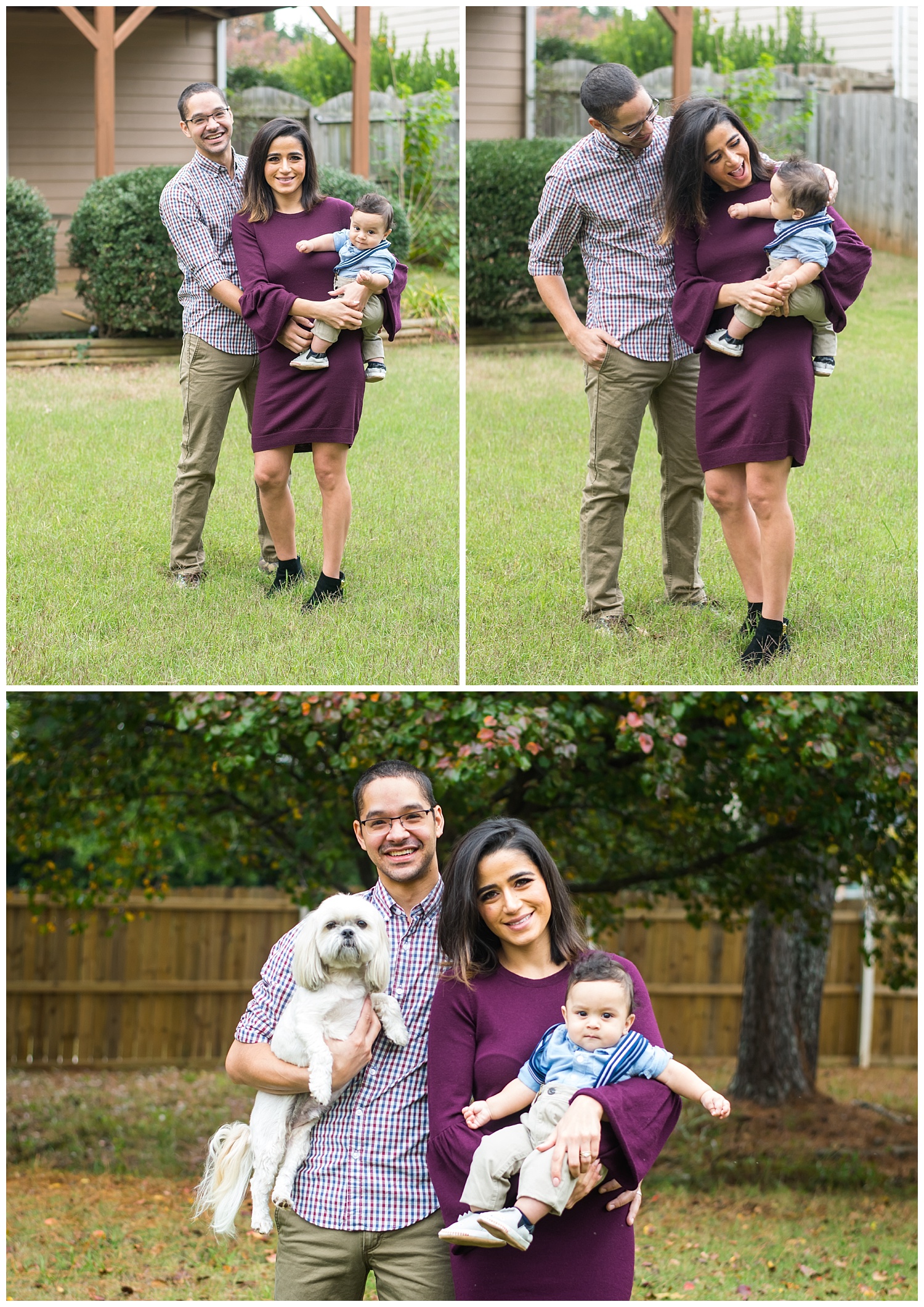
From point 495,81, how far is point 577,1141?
7524mm

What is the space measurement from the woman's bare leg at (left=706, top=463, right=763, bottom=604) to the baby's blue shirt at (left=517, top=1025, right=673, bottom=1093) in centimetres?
251

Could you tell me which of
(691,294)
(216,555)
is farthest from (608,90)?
(216,555)

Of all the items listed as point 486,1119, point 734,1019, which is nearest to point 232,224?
point 486,1119

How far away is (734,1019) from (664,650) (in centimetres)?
691

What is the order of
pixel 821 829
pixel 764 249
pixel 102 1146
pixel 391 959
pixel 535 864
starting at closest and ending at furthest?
pixel 535 864
pixel 391 959
pixel 764 249
pixel 821 829
pixel 102 1146

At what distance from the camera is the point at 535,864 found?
273 centimetres

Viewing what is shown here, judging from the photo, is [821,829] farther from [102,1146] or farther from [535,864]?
[102,1146]

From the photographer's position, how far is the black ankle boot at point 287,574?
5066mm

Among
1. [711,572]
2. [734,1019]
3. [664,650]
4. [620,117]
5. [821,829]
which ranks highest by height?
[620,117]

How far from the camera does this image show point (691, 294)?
435 cm

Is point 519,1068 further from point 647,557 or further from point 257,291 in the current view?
point 257,291

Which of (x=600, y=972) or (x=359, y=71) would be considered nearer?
(x=600, y=972)

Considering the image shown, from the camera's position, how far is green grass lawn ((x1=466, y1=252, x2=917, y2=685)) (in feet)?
15.9

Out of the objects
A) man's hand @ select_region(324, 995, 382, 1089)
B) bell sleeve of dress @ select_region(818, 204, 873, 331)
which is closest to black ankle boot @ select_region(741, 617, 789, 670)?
bell sleeve of dress @ select_region(818, 204, 873, 331)
